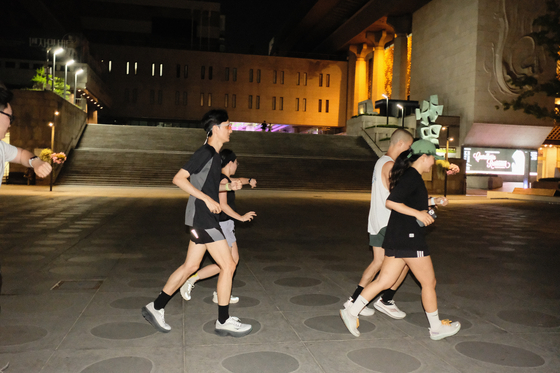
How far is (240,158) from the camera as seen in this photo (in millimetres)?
31750

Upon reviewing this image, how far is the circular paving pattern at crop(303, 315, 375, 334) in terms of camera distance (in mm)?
3957

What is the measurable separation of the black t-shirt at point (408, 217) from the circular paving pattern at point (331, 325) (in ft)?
2.64

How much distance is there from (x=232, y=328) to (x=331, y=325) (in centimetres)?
90

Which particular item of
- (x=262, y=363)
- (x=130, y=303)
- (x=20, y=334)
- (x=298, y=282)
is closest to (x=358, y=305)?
(x=262, y=363)

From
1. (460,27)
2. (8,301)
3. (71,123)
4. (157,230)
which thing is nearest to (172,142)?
(71,123)

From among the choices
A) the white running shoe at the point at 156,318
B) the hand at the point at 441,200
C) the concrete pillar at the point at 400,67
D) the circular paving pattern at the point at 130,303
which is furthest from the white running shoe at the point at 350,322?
the concrete pillar at the point at 400,67

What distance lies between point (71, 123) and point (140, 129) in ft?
26.5

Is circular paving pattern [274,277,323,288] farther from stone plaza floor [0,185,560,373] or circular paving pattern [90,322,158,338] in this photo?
circular paving pattern [90,322,158,338]

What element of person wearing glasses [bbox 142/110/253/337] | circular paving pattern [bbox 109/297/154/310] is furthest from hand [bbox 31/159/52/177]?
circular paving pattern [bbox 109/297/154/310]

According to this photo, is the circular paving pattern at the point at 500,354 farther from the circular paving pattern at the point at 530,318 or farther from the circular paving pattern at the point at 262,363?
the circular paving pattern at the point at 262,363

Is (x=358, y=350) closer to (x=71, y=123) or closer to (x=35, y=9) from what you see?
(x=71, y=123)

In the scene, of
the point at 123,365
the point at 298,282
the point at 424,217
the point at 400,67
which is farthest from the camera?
the point at 400,67

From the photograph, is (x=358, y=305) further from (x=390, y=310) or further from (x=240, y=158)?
(x=240, y=158)

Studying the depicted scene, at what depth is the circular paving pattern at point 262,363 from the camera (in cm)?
312
